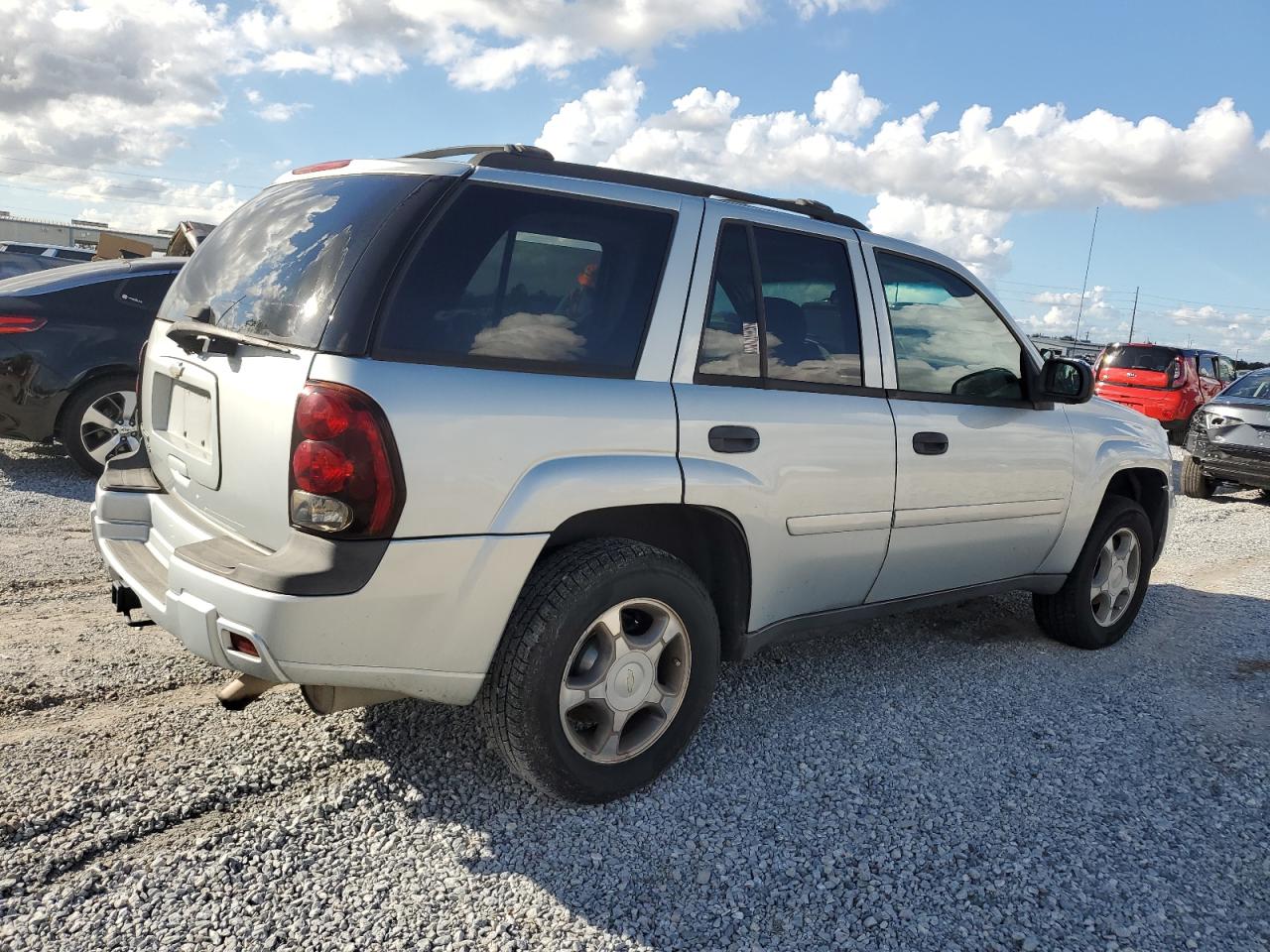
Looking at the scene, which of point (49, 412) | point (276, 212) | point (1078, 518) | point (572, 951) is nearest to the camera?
point (572, 951)

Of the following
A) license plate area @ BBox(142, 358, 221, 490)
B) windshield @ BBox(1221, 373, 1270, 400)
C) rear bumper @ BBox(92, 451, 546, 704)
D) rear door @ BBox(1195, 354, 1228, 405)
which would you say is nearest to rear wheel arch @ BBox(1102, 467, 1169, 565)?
rear bumper @ BBox(92, 451, 546, 704)

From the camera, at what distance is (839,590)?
3.66 m

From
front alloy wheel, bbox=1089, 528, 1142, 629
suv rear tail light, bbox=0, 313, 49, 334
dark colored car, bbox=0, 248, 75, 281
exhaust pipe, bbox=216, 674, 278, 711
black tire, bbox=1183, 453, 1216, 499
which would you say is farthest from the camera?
dark colored car, bbox=0, 248, 75, 281

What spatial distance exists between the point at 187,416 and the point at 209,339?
0.29 m

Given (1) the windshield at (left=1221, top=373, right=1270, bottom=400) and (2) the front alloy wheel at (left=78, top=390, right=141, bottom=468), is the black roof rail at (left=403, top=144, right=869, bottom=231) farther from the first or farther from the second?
(1) the windshield at (left=1221, top=373, right=1270, bottom=400)

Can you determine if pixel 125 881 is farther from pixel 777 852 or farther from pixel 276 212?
pixel 276 212

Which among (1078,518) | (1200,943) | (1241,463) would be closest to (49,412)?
(1078,518)

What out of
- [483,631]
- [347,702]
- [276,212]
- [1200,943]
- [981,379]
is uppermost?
[276,212]

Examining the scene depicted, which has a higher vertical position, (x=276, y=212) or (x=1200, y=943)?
(x=276, y=212)

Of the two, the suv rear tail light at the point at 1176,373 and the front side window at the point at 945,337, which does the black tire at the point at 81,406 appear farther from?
the suv rear tail light at the point at 1176,373

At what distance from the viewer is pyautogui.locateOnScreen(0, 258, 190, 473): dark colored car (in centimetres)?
666

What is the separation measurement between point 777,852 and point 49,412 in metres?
6.10

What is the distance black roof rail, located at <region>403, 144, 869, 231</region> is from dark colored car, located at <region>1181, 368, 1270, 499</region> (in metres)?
8.36

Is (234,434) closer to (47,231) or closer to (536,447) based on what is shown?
(536,447)
